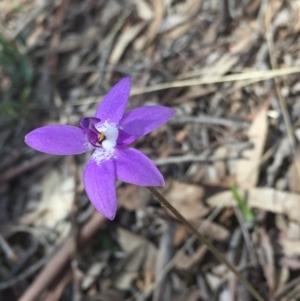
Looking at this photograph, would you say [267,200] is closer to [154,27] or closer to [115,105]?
[115,105]

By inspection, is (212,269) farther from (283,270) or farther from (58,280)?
(58,280)

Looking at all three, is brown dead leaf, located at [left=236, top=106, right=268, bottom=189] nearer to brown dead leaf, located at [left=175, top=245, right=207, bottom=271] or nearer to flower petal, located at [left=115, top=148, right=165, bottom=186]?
brown dead leaf, located at [left=175, top=245, right=207, bottom=271]

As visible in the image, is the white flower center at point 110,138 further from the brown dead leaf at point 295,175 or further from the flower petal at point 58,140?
the brown dead leaf at point 295,175

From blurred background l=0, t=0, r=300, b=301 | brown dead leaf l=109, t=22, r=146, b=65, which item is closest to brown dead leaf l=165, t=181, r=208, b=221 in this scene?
blurred background l=0, t=0, r=300, b=301

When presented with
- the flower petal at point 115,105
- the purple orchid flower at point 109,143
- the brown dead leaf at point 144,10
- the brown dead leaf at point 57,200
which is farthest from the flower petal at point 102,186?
the brown dead leaf at point 144,10

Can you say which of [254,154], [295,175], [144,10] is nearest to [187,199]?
[254,154]
